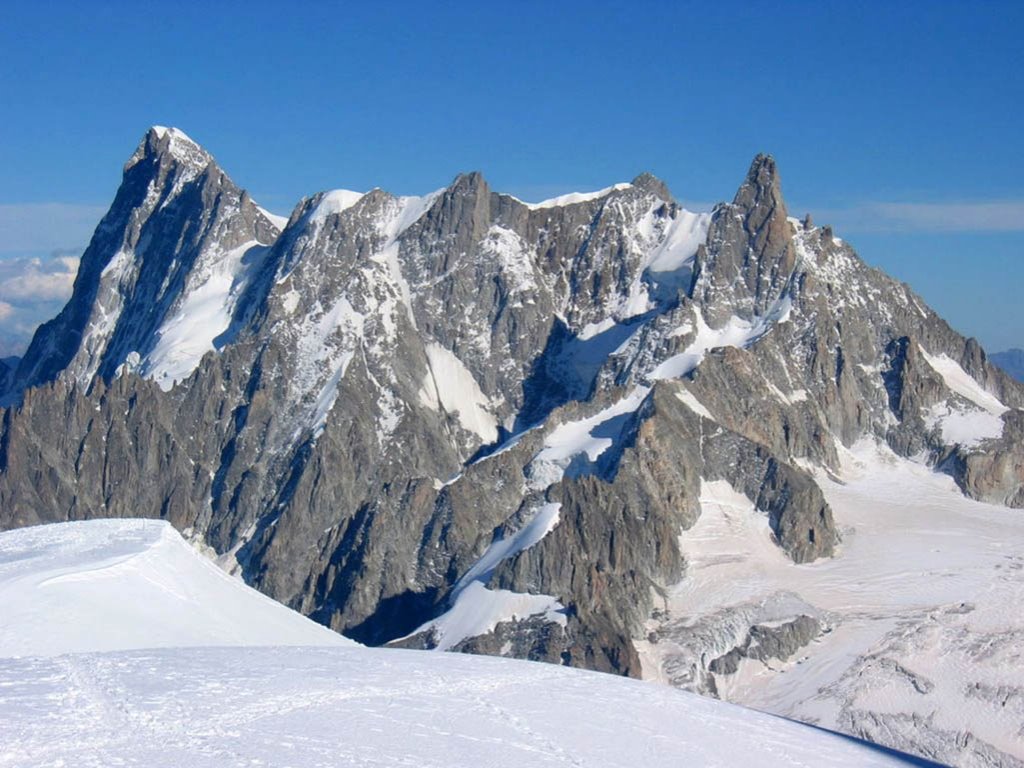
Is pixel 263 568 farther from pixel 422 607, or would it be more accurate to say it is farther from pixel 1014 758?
pixel 1014 758

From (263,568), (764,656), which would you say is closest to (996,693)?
(764,656)

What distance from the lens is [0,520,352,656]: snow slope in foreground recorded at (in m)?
67.8

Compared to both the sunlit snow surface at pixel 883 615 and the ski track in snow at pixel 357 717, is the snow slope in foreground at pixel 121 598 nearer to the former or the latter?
the ski track in snow at pixel 357 717

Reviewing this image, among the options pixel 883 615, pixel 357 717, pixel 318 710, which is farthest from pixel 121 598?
pixel 883 615

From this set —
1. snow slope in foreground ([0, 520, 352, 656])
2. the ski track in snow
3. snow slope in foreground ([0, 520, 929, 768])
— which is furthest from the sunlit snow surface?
the ski track in snow

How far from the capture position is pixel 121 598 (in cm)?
7369

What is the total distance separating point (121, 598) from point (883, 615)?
326 feet

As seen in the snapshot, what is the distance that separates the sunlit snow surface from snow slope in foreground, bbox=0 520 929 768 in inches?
3017

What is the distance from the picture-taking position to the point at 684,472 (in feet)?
587

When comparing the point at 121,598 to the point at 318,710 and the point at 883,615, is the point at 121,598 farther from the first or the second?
the point at 883,615

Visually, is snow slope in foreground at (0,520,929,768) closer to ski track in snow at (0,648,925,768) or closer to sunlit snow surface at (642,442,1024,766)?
ski track in snow at (0,648,925,768)

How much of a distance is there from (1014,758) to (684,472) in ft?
201

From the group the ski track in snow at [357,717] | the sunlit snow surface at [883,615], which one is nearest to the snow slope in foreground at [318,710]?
the ski track in snow at [357,717]

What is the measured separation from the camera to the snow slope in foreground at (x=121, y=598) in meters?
67.8
